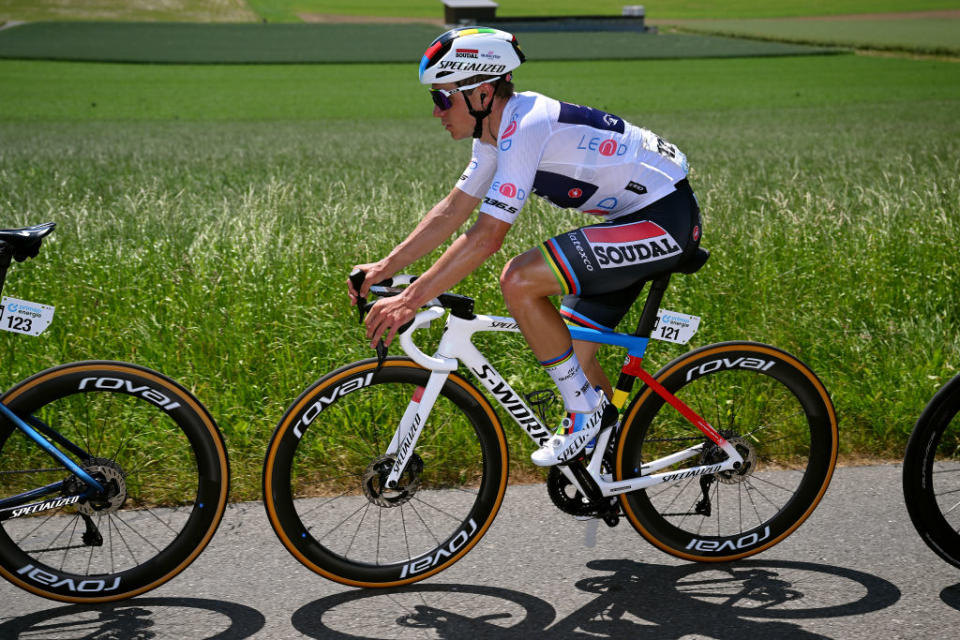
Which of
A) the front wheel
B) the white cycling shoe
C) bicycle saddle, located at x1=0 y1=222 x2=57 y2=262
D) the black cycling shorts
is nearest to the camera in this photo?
bicycle saddle, located at x1=0 y1=222 x2=57 y2=262

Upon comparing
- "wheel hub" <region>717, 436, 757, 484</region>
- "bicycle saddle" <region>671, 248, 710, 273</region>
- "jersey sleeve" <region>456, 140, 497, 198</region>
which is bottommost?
"wheel hub" <region>717, 436, 757, 484</region>

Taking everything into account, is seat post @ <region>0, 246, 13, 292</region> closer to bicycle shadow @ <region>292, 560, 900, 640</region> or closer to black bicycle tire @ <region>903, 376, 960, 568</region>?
bicycle shadow @ <region>292, 560, 900, 640</region>

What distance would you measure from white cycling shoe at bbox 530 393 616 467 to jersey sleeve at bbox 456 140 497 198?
0.92m

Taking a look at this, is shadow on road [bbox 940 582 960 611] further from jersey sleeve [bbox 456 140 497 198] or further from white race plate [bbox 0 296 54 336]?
white race plate [bbox 0 296 54 336]

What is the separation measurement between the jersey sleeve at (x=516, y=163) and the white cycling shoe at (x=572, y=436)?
82 cm

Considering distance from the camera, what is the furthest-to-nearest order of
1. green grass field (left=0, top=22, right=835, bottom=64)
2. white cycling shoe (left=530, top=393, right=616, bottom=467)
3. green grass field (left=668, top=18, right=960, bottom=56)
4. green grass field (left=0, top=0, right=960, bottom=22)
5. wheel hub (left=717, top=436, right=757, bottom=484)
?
green grass field (left=0, top=0, right=960, bottom=22), green grass field (left=0, top=22, right=835, bottom=64), green grass field (left=668, top=18, right=960, bottom=56), wheel hub (left=717, top=436, right=757, bottom=484), white cycling shoe (left=530, top=393, right=616, bottom=467)

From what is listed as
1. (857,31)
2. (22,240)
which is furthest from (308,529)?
(857,31)

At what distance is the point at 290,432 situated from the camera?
3.36 metres

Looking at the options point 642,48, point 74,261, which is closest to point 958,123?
point 74,261

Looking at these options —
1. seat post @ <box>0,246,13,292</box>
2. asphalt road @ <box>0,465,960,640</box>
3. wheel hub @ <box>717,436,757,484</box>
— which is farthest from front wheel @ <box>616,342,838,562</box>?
seat post @ <box>0,246,13,292</box>

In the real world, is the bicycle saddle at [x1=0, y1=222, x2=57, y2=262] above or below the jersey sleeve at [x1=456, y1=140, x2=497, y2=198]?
below

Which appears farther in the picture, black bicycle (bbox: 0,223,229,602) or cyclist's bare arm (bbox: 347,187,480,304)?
cyclist's bare arm (bbox: 347,187,480,304)

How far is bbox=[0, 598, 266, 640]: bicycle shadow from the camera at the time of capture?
10.5 feet

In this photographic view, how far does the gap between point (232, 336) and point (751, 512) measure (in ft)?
10.4
